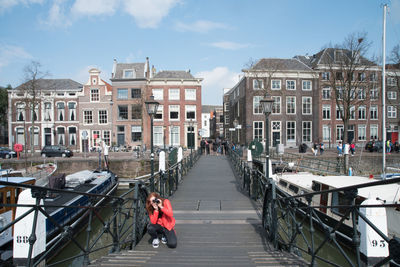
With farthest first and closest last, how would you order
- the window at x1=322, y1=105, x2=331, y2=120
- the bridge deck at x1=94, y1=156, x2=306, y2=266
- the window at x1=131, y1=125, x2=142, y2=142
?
the window at x1=131, y1=125, x2=142, y2=142 < the window at x1=322, y1=105, x2=331, y2=120 < the bridge deck at x1=94, y1=156, x2=306, y2=266

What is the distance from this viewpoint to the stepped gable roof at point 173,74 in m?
37.4

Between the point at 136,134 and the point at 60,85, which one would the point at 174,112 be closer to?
the point at 136,134

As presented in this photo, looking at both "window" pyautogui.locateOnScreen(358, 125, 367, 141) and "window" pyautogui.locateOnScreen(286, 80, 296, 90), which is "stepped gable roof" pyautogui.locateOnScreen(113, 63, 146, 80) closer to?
"window" pyautogui.locateOnScreen(286, 80, 296, 90)

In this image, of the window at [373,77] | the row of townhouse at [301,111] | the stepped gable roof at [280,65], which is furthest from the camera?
the row of townhouse at [301,111]

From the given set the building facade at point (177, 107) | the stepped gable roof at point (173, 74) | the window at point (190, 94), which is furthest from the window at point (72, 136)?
the window at point (190, 94)

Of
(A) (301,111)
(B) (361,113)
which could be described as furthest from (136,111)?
(B) (361,113)

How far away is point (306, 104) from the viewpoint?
35781 millimetres

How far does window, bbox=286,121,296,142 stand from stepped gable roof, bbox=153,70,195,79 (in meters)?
14.6

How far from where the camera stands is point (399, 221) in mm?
8602

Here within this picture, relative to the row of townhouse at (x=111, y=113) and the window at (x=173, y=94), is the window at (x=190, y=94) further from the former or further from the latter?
the window at (x=173, y=94)

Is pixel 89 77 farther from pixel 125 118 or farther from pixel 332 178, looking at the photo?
pixel 332 178

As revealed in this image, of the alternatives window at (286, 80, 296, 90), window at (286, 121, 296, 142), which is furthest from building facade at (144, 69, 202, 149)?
window at (286, 121, 296, 142)

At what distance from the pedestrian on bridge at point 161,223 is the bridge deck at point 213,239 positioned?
0.17 metres

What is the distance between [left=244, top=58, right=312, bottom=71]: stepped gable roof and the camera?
108ft
